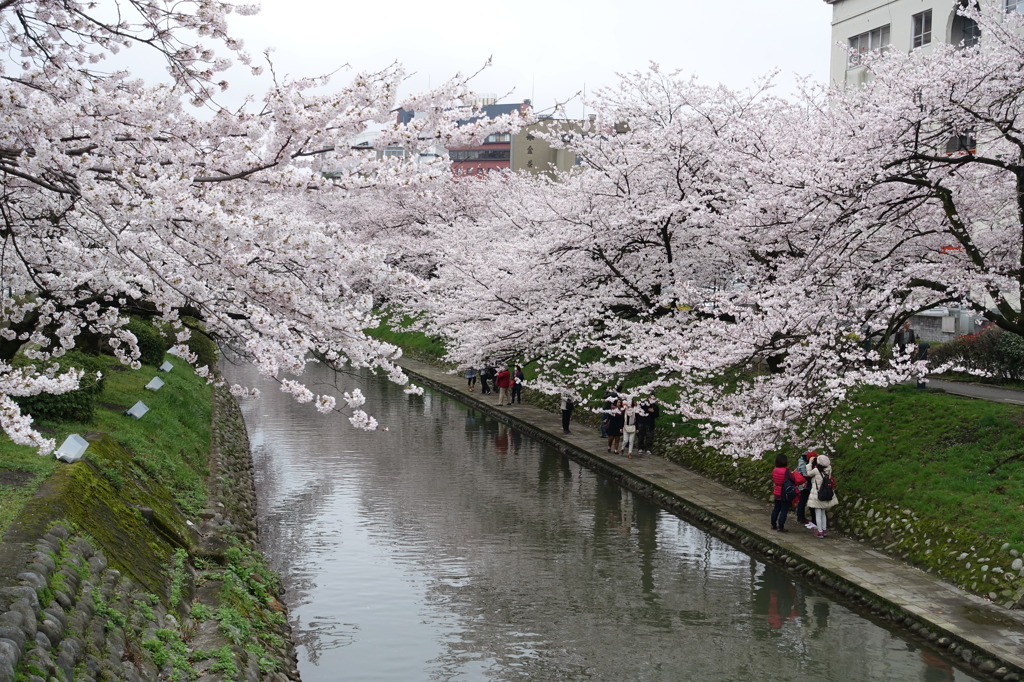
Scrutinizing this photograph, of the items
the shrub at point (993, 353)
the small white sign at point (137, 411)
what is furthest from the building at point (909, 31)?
the small white sign at point (137, 411)

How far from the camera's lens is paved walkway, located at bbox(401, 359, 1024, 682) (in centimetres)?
1098

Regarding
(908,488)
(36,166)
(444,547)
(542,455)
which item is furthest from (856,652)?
(542,455)

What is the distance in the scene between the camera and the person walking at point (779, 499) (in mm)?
15938

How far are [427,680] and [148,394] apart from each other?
1204 centimetres

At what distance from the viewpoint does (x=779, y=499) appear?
52.5 feet

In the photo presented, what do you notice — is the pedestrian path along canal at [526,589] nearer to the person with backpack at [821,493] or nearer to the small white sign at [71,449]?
the person with backpack at [821,493]

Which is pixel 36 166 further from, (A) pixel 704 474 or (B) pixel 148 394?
(A) pixel 704 474

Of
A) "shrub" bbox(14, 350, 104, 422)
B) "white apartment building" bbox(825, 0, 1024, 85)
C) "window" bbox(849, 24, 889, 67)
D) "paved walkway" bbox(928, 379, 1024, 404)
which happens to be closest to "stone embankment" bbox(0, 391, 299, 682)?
"shrub" bbox(14, 350, 104, 422)

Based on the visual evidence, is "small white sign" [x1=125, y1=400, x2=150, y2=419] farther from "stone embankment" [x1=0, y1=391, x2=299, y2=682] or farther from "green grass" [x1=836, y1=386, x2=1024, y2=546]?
"green grass" [x1=836, y1=386, x2=1024, y2=546]

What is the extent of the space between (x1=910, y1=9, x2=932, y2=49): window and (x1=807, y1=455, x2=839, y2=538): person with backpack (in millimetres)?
29069

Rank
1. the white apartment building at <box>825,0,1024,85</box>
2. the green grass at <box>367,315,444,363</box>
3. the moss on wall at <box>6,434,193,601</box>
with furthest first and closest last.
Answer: the green grass at <box>367,315,444,363</box> → the white apartment building at <box>825,0,1024,85</box> → the moss on wall at <box>6,434,193,601</box>

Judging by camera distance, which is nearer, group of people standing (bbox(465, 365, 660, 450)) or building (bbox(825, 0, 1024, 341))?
group of people standing (bbox(465, 365, 660, 450))

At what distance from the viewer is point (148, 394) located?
20141 mm

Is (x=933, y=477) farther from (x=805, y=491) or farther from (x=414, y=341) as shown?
(x=414, y=341)
